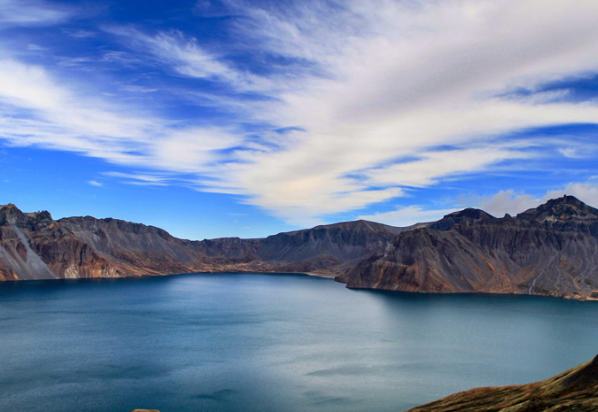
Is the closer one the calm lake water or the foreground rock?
the foreground rock

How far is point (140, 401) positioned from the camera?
5631 cm

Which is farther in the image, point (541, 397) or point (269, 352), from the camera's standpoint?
point (269, 352)

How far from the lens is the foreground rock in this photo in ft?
102

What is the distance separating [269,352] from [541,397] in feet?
180

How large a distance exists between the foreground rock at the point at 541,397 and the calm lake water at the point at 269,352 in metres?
13.7

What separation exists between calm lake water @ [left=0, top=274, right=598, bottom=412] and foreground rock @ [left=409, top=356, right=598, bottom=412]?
13715 mm

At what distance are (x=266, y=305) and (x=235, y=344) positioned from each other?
6710 centimetres

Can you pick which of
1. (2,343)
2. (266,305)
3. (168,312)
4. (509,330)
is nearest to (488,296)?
(509,330)

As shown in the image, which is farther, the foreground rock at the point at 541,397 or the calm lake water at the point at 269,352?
the calm lake water at the point at 269,352

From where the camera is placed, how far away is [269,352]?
82.4 m

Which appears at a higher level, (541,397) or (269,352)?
(541,397)

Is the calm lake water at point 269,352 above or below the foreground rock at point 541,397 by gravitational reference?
below

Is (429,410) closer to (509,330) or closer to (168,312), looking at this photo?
(509,330)

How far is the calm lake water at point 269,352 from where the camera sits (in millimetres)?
58031
